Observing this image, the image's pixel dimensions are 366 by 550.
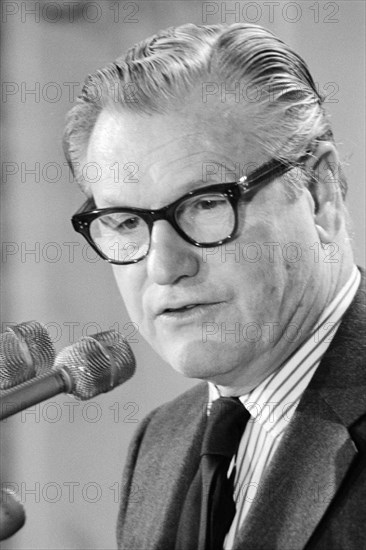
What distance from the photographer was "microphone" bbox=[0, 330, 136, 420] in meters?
0.81

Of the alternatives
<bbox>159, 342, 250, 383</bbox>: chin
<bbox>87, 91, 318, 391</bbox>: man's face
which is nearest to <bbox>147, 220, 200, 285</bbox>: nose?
<bbox>87, 91, 318, 391</bbox>: man's face

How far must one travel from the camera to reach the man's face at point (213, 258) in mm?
1195

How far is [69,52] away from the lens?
7.07 feet

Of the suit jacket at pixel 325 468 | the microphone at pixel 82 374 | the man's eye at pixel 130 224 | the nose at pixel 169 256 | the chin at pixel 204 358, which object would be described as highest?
the man's eye at pixel 130 224

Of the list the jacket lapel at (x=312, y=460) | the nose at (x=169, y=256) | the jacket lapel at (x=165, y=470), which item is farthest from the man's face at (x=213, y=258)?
the jacket lapel at (x=165, y=470)

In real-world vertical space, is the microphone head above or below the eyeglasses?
below

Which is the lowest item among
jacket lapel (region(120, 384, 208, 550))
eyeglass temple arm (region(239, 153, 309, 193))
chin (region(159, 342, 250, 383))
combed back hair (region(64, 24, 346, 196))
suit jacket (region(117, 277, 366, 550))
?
jacket lapel (region(120, 384, 208, 550))

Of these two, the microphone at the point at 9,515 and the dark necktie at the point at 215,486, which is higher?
the microphone at the point at 9,515

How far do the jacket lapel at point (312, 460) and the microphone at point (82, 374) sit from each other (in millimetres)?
285

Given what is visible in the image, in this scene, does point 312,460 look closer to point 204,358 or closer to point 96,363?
point 204,358

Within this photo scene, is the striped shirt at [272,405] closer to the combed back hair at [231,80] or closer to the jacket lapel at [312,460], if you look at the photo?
the jacket lapel at [312,460]

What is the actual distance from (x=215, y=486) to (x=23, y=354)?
47 cm

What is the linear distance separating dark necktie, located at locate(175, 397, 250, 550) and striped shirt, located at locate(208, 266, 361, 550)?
2 centimetres

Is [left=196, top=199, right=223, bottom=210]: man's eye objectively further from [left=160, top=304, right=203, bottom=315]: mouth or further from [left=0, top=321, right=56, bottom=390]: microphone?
[left=0, top=321, right=56, bottom=390]: microphone
